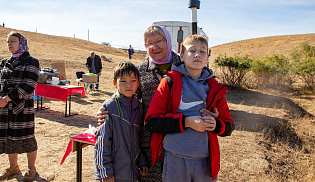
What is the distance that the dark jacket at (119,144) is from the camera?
183 centimetres

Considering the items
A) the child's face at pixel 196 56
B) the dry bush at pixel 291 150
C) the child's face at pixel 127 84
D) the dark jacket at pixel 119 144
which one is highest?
the child's face at pixel 196 56

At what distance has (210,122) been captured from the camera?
61.4 inches

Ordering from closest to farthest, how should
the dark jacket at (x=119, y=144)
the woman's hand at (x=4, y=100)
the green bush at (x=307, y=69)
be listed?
the dark jacket at (x=119, y=144) → the woman's hand at (x=4, y=100) → the green bush at (x=307, y=69)

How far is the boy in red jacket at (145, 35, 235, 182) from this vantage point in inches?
62.4

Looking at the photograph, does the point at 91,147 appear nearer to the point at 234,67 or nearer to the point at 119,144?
the point at 119,144

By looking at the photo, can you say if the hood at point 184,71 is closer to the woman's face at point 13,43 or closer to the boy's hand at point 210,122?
the boy's hand at point 210,122

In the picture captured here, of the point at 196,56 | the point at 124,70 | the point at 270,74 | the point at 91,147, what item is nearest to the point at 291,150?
the point at 91,147

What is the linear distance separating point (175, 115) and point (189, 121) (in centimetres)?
11

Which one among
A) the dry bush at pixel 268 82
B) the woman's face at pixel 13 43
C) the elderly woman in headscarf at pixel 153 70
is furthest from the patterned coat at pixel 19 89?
the dry bush at pixel 268 82

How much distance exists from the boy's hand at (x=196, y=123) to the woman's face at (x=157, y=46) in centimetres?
68

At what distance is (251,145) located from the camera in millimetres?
5230

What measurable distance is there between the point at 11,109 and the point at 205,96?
270cm

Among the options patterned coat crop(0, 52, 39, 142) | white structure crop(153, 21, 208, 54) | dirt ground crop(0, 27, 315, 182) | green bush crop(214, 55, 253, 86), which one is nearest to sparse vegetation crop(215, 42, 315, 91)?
green bush crop(214, 55, 253, 86)

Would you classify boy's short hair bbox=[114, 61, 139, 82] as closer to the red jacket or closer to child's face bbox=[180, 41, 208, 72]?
the red jacket
